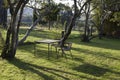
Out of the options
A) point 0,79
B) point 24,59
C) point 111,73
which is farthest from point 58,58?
point 0,79

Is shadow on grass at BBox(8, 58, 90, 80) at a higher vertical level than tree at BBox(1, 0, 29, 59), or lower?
lower

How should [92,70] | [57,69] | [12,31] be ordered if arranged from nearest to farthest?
[57,69] < [92,70] < [12,31]

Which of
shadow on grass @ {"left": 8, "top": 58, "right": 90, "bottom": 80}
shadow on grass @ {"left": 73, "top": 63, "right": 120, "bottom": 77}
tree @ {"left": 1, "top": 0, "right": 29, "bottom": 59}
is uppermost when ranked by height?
tree @ {"left": 1, "top": 0, "right": 29, "bottom": 59}

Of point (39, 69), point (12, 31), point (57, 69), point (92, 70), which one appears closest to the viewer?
point (39, 69)

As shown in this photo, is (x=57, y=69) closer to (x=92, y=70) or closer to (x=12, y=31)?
(x=92, y=70)

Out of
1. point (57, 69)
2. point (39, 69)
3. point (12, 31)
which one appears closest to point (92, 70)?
point (57, 69)

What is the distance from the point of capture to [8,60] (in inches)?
408

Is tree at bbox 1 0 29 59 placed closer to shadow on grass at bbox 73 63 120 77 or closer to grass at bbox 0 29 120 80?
grass at bbox 0 29 120 80

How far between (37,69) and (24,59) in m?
1.97

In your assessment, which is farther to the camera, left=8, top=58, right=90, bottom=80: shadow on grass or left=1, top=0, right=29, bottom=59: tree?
left=1, top=0, right=29, bottom=59: tree

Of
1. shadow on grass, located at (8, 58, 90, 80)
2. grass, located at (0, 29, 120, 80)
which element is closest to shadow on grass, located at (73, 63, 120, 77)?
grass, located at (0, 29, 120, 80)

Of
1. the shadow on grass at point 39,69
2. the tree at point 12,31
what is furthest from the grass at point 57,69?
the tree at point 12,31

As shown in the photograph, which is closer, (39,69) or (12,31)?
(39,69)

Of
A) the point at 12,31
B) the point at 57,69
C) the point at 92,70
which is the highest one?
the point at 12,31
